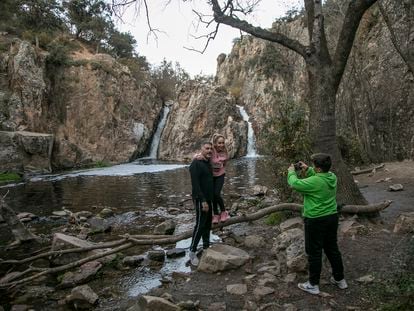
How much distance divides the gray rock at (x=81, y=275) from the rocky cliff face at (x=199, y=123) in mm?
32330

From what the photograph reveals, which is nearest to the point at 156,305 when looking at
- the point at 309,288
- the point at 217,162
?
the point at 309,288

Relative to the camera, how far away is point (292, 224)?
815cm

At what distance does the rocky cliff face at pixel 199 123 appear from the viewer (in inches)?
1580

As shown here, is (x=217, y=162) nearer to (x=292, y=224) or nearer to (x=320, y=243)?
(x=292, y=224)

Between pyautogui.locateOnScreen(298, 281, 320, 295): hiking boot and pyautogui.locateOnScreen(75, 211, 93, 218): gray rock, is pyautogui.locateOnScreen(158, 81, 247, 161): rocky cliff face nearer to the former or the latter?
pyautogui.locateOnScreen(75, 211, 93, 218): gray rock

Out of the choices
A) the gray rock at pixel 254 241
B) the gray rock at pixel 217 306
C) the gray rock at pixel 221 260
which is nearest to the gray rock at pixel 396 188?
the gray rock at pixel 254 241

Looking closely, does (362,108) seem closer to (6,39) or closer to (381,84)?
(381,84)

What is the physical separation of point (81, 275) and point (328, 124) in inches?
230

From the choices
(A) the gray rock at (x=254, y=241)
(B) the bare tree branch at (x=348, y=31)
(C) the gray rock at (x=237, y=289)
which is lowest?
(C) the gray rock at (x=237, y=289)

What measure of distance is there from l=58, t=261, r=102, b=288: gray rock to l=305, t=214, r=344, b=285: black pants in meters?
3.95

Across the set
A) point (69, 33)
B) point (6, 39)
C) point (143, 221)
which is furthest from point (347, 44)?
point (69, 33)

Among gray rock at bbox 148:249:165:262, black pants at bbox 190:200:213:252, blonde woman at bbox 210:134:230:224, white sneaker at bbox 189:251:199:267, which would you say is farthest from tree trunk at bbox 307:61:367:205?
gray rock at bbox 148:249:165:262

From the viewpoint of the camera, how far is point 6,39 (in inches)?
1356

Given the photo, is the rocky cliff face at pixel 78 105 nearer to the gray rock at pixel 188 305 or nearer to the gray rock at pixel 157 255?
the gray rock at pixel 157 255
